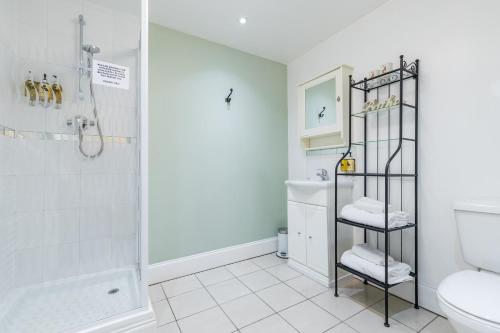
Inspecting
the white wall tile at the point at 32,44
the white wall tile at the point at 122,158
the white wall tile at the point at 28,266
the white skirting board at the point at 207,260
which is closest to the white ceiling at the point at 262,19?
the white wall tile at the point at 32,44

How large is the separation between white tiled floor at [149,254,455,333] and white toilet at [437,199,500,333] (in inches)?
19.0

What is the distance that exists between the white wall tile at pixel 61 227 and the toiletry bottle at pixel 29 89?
0.80 meters

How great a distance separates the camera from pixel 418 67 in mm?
1707

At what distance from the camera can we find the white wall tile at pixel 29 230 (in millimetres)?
1618

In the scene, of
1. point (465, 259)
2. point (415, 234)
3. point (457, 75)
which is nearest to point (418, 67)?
point (457, 75)

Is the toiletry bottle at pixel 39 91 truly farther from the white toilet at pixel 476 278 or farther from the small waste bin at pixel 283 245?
the white toilet at pixel 476 278

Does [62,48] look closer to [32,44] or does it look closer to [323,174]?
[32,44]

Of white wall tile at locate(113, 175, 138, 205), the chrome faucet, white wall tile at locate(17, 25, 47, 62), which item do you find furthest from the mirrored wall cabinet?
white wall tile at locate(17, 25, 47, 62)

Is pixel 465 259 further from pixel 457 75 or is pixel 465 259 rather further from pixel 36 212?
pixel 36 212

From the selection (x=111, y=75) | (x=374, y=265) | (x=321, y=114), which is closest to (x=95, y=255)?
(x=111, y=75)

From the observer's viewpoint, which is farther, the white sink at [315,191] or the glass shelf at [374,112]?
the white sink at [315,191]

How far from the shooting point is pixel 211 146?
7.95 feet

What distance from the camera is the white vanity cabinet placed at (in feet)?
6.51

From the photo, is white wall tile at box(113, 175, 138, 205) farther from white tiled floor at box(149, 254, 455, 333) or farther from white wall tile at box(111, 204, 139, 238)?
white tiled floor at box(149, 254, 455, 333)
